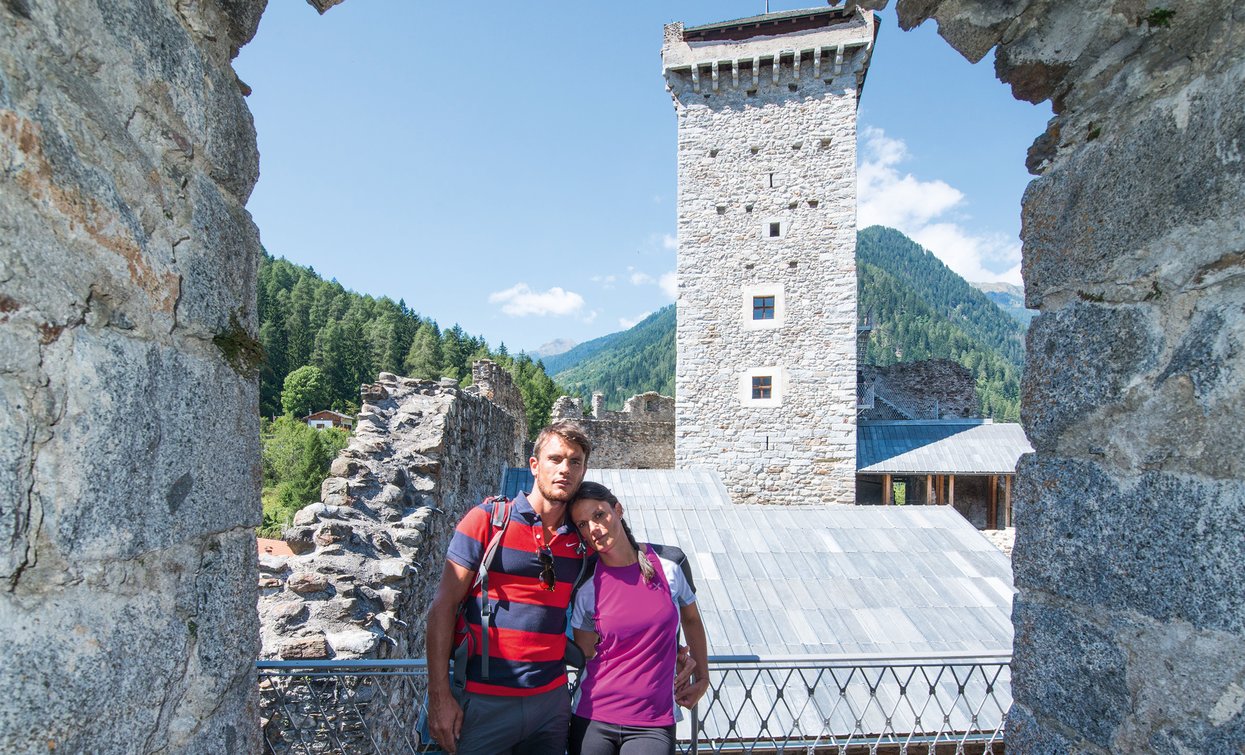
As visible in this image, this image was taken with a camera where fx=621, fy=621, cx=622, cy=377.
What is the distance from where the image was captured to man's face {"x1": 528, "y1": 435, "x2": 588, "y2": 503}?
206 centimetres

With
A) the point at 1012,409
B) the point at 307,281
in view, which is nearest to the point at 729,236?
the point at 307,281

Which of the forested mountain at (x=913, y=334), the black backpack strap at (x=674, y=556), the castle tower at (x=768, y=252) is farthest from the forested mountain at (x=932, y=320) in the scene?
the black backpack strap at (x=674, y=556)

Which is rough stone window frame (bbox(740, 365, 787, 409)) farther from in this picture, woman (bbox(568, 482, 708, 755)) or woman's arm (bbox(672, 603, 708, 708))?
woman (bbox(568, 482, 708, 755))

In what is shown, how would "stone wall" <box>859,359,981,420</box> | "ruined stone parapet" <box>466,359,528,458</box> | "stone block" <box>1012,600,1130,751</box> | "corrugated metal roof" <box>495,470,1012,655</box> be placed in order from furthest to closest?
"stone wall" <box>859,359,981,420</box>
"ruined stone parapet" <box>466,359,528,458</box>
"corrugated metal roof" <box>495,470,1012,655</box>
"stone block" <box>1012,600,1130,751</box>

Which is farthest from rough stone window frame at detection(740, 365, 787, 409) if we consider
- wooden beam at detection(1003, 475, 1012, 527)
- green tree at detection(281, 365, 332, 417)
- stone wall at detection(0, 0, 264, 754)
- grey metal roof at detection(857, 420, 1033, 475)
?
green tree at detection(281, 365, 332, 417)

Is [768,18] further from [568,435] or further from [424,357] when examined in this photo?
[424,357]

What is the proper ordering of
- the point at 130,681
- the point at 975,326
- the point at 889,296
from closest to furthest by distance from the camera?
the point at 130,681 < the point at 889,296 < the point at 975,326

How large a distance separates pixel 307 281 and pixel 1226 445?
55.9 metres

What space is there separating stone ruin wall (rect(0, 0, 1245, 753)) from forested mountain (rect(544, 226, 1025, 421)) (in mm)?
41410

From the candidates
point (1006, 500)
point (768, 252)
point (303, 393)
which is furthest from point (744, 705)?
point (303, 393)

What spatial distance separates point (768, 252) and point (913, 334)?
6641 centimetres

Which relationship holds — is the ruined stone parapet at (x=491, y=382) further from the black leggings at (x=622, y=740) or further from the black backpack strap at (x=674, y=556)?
the black leggings at (x=622, y=740)

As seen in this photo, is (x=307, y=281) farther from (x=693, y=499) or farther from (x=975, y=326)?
(x=975, y=326)

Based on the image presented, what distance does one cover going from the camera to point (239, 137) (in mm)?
1565
